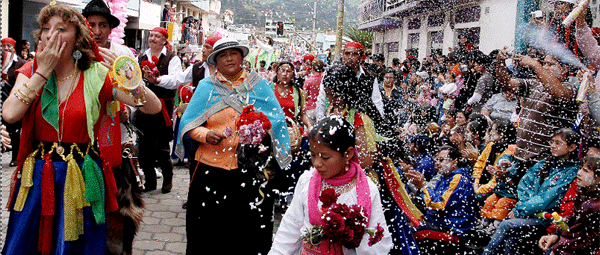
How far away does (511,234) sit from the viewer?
442 cm

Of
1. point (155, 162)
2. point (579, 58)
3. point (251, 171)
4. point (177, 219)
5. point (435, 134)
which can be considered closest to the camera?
point (251, 171)

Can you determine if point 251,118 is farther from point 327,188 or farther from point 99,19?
point 99,19

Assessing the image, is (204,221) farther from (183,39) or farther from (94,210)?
(183,39)

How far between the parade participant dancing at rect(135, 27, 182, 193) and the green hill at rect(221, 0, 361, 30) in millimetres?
37694

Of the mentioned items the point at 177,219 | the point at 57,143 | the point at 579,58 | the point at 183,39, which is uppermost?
the point at 183,39

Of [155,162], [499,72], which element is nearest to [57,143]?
[155,162]

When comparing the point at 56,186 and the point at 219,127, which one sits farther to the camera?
the point at 219,127

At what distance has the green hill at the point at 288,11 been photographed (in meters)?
47.3

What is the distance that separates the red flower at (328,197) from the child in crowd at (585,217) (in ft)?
6.79

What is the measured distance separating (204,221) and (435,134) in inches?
200

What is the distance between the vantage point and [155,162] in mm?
6855

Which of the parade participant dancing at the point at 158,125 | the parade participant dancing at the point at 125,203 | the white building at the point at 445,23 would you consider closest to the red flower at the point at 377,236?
the parade participant dancing at the point at 125,203

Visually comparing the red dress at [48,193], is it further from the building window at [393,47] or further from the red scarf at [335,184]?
the building window at [393,47]

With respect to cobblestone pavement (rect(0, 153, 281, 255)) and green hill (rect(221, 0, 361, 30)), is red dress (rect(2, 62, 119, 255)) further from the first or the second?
Result: green hill (rect(221, 0, 361, 30))
